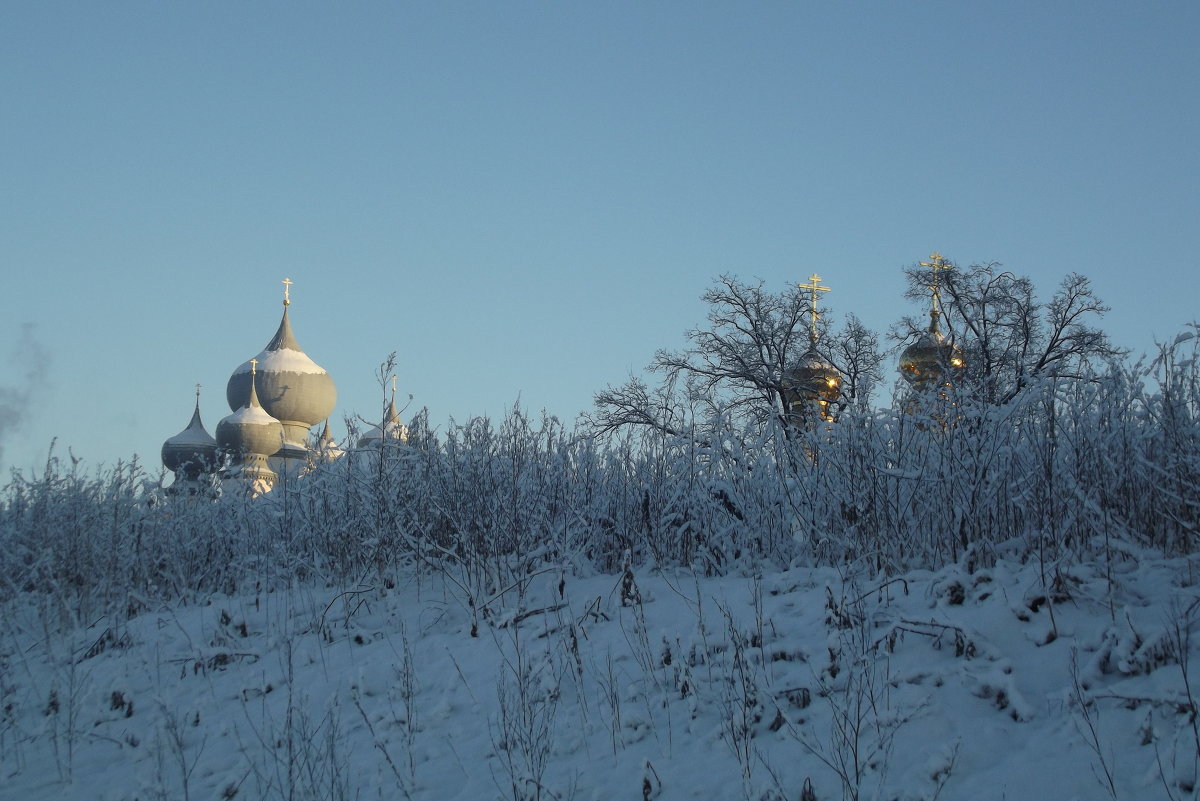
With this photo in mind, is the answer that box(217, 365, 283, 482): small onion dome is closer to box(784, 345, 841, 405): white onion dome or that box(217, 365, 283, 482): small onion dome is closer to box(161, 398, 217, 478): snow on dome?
box(161, 398, 217, 478): snow on dome

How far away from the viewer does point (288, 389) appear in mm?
51156

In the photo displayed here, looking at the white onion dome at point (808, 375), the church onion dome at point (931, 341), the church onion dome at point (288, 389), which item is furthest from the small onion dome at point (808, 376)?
the church onion dome at point (288, 389)

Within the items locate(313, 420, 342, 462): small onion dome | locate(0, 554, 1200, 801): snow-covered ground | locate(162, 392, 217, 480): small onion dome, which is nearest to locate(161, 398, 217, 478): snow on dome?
locate(162, 392, 217, 480): small onion dome

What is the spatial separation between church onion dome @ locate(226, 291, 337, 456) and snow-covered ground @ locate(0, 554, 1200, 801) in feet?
152

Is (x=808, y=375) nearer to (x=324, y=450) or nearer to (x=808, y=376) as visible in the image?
(x=808, y=376)

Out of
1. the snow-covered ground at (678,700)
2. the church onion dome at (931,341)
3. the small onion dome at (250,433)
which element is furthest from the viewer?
the small onion dome at (250,433)

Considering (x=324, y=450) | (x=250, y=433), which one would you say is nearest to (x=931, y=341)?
(x=324, y=450)

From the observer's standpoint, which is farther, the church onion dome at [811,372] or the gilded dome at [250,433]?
the gilded dome at [250,433]

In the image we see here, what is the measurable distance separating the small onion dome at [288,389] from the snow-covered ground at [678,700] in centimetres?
4645

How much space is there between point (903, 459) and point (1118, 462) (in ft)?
4.21

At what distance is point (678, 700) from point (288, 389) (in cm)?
5020

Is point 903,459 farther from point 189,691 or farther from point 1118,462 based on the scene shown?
point 189,691

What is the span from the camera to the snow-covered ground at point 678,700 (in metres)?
3.18

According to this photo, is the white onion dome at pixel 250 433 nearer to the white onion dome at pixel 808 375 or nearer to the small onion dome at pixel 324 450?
the white onion dome at pixel 808 375
